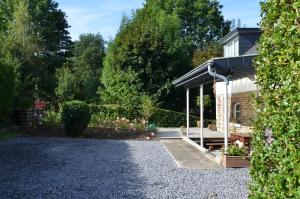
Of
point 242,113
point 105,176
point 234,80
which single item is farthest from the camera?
point 234,80

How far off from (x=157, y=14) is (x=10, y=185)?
114ft

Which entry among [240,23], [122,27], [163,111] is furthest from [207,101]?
[240,23]

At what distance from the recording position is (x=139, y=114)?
2550 centimetres

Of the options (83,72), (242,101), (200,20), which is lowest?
(242,101)

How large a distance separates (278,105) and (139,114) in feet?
74.2

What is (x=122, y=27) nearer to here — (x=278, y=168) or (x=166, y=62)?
(x=166, y=62)

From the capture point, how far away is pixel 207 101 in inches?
1063

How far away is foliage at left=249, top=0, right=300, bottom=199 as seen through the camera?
103 inches

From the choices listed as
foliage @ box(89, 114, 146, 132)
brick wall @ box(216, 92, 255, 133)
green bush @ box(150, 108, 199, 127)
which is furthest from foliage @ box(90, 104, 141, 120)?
brick wall @ box(216, 92, 255, 133)

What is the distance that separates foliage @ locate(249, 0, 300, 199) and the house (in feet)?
20.7

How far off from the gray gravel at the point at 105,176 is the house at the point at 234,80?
230 centimetres

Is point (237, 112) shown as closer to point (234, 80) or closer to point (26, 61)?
point (234, 80)

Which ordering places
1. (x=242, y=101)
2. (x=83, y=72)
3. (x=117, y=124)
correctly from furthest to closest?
(x=83, y=72) → (x=117, y=124) → (x=242, y=101)

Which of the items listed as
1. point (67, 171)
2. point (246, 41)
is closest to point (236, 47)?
point (246, 41)
